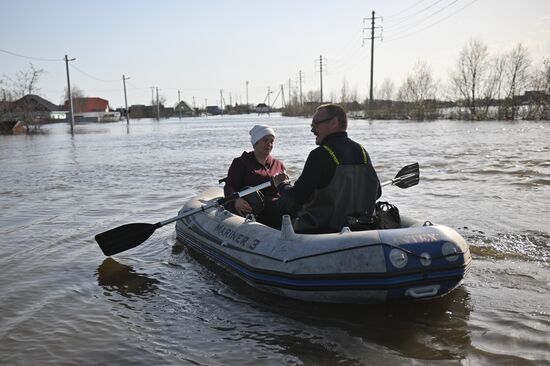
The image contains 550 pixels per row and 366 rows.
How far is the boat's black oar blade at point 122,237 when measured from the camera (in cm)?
589

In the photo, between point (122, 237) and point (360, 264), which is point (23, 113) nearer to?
point (122, 237)

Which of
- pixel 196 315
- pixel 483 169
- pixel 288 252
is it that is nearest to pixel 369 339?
pixel 288 252

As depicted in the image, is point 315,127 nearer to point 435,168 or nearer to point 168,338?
point 168,338

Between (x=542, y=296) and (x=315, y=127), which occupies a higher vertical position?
(x=315, y=127)

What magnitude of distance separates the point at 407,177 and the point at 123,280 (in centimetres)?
349

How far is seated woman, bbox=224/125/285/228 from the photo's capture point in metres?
5.68

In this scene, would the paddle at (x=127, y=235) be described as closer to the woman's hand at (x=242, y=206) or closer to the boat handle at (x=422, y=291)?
the woman's hand at (x=242, y=206)

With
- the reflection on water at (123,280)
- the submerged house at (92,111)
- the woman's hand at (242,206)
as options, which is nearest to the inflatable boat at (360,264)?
the woman's hand at (242,206)

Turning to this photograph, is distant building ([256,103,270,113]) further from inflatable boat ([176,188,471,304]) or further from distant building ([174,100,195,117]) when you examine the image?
inflatable boat ([176,188,471,304])

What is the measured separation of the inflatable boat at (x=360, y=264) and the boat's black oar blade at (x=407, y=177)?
2050mm

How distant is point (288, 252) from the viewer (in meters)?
4.34

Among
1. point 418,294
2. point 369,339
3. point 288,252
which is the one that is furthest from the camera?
point 288,252

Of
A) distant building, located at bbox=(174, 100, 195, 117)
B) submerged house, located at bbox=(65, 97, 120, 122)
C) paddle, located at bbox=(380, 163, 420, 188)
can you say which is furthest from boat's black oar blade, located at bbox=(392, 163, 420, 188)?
distant building, located at bbox=(174, 100, 195, 117)

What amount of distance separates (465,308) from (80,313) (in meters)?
3.20
